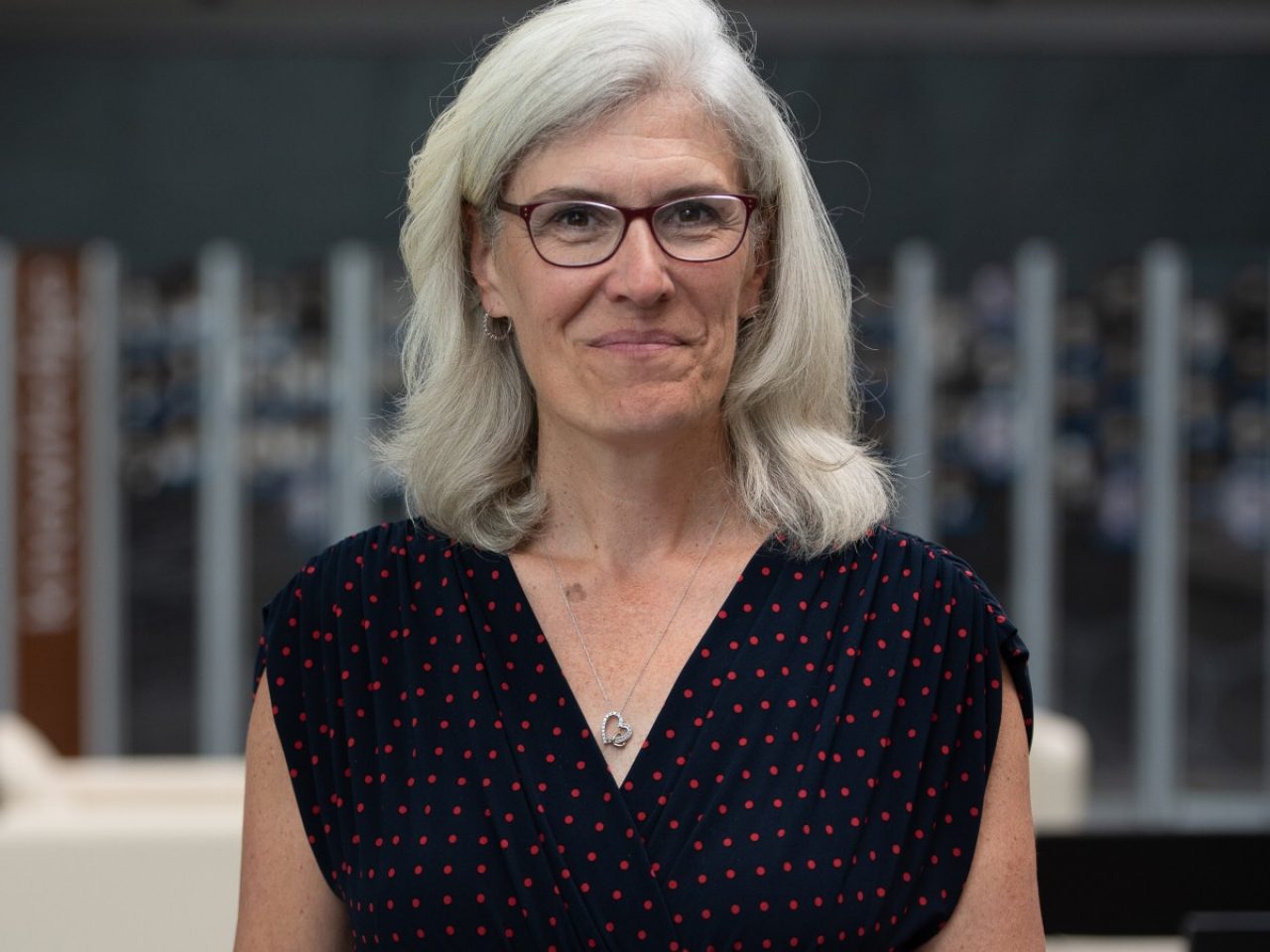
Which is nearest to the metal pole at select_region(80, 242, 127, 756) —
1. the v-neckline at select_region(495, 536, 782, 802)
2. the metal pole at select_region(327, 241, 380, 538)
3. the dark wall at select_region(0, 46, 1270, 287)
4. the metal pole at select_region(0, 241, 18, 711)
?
the metal pole at select_region(0, 241, 18, 711)

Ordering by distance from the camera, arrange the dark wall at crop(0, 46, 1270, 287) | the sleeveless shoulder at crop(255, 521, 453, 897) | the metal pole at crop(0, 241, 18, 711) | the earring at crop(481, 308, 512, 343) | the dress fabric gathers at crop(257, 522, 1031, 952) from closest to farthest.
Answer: the dress fabric gathers at crop(257, 522, 1031, 952)
the sleeveless shoulder at crop(255, 521, 453, 897)
the earring at crop(481, 308, 512, 343)
the metal pole at crop(0, 241, 18, 711)
the dark wall at crop(0, 46, 1270, 287)

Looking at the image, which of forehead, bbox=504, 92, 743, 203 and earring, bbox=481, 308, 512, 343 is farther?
earring, bbox=481, 308, 512, 343

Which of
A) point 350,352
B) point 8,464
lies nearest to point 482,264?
point 350,352

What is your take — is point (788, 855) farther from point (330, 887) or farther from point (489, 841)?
point (330, 887)

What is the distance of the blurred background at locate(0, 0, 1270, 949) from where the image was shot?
6957 millimetres

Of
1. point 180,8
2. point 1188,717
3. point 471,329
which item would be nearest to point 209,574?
point 180,8

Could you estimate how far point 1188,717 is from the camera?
7426 mm

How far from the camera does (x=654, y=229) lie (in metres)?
1.59

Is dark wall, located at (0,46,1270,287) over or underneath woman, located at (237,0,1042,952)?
over

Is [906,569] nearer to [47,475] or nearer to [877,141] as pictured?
[47,475]

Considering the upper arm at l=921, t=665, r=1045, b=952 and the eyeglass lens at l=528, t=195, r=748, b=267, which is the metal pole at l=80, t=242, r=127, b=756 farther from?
the upper arm at l=921, t=665, r=1045, b=952

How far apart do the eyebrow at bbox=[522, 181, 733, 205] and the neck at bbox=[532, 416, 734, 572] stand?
9.4 inches

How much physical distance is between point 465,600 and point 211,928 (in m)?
2.68

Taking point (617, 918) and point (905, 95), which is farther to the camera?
point (905, 95)
